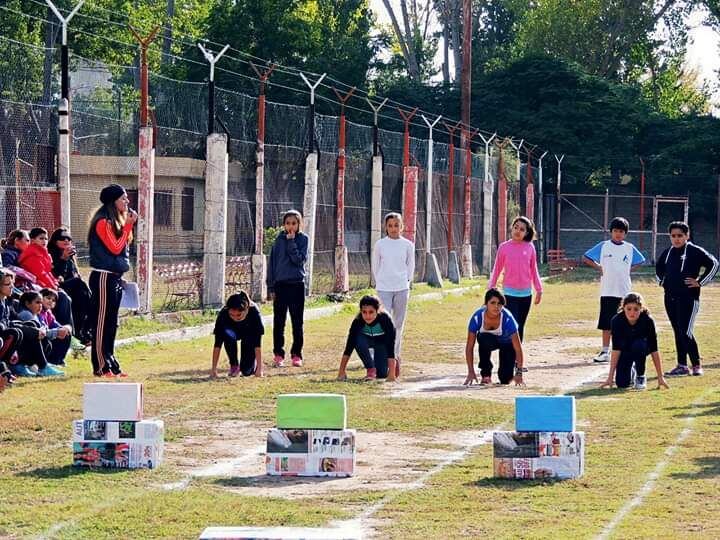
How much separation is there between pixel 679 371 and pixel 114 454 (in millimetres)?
8782

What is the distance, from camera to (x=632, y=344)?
1510 cm

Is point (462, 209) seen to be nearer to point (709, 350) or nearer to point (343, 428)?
point (709, 350)

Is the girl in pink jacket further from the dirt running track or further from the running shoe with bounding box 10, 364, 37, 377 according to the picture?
the running shoe with bounding box 10, 364, 37, 377

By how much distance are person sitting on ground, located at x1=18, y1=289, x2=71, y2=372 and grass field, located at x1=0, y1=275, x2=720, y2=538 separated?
13.7 inches

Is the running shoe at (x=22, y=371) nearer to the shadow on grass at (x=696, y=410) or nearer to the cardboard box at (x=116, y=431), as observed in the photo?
the cardboard box at (x=116, y=431)

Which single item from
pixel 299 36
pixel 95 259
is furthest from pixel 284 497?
pixel 299 36

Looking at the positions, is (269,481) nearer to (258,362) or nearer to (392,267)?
(258,362)

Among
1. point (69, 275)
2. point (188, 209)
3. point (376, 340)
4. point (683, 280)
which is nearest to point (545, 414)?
point (376, 340)

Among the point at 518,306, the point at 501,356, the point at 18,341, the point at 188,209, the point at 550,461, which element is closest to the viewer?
the point at 550,461

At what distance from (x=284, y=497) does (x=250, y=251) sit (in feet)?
48.7

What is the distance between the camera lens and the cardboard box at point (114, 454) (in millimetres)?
9812

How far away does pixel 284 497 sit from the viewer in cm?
898

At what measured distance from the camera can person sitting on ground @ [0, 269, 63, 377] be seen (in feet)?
Answer: 46.9

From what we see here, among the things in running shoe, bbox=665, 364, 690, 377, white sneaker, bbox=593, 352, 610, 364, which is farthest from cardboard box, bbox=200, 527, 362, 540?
white sneaker, bbox=593, 352, 610, 364
